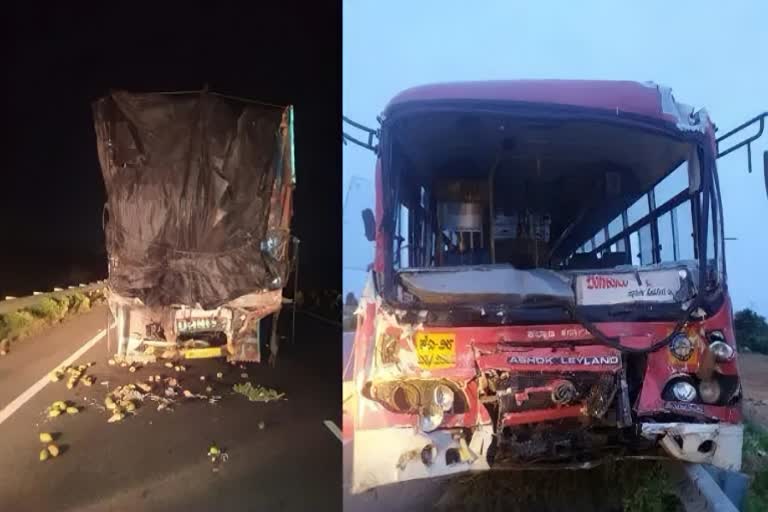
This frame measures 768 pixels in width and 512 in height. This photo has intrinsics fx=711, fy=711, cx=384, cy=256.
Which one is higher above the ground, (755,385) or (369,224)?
(369,224)

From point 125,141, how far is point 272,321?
2.90 feet

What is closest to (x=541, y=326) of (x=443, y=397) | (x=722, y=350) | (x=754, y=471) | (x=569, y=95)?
(x=443, y=397)

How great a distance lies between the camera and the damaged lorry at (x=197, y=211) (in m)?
2.62

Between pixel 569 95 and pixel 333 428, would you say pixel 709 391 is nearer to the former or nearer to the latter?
pixel 569 95

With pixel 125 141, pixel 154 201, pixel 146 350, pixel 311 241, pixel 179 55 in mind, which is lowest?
pixel 146 350

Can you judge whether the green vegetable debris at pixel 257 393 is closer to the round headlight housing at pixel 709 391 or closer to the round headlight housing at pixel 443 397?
the round headlight housing at pixel 443 397

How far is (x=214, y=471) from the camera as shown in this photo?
5.83 ft

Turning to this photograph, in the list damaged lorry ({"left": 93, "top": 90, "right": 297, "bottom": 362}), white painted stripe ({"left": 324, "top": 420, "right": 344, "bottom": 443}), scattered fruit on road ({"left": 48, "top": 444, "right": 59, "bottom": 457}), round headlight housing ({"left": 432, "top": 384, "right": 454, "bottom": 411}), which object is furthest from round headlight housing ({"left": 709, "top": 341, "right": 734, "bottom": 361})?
scattered fruit on road ({"left": 48, "top": 444, "right": 59, "bottom": 457})

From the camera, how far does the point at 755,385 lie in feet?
7.05

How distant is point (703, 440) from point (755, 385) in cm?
50

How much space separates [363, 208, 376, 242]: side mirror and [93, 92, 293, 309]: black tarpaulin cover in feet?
3.49

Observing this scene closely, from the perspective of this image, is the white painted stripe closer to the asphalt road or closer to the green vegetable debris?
the asphalt road

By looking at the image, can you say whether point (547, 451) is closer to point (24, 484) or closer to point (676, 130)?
point (676, 130)

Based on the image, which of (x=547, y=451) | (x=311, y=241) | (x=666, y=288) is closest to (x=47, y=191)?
(x=311, y=241)
